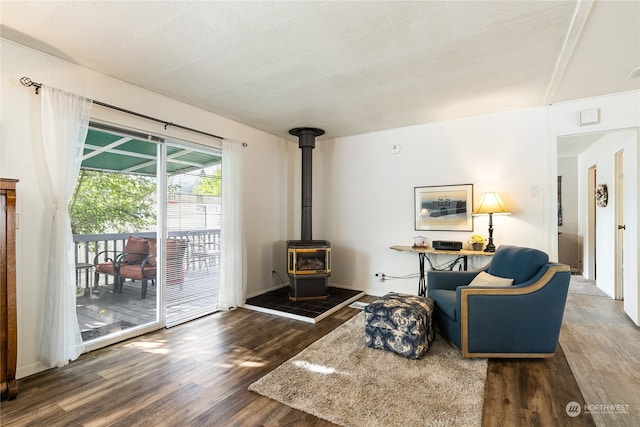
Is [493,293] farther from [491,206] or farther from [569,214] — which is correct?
[569,214]

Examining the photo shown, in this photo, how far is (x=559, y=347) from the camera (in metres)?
2.78

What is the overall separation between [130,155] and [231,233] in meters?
1.43

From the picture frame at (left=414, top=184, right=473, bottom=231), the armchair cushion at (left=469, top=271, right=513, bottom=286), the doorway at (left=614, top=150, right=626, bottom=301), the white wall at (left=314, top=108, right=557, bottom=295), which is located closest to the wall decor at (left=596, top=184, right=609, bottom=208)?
the doorway at (left=614, top=150, right=626, bottom=301)

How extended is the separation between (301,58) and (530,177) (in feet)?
10.1

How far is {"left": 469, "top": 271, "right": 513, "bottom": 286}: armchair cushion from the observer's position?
2695mm

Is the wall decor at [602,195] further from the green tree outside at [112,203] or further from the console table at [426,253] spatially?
the green tree outside at [112,203]

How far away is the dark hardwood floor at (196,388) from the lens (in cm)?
182

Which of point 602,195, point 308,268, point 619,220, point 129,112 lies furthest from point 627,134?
point 129,112

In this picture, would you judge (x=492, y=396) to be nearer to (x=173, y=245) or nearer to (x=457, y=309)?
(x=457, y=309)

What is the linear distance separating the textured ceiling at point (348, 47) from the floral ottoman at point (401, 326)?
212 centimetres

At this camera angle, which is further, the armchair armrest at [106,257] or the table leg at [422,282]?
the table leg at [422,282]

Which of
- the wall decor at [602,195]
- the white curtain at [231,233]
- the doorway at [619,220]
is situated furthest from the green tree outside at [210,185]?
the wall decor at [602,195]

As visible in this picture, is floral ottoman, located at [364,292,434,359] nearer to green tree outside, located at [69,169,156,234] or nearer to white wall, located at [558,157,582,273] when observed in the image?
green tree outside, located at [69,169,156,234]

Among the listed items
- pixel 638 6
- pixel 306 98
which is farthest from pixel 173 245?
pixel 638 6
